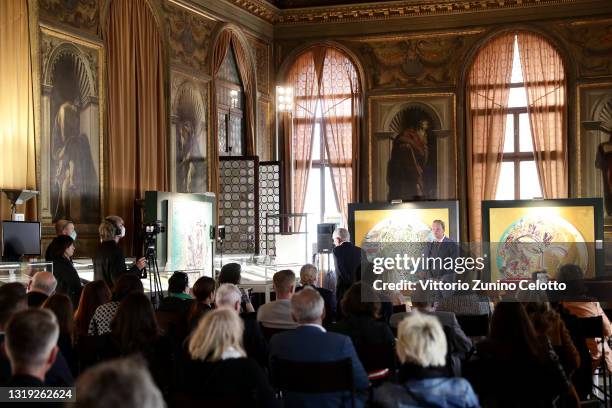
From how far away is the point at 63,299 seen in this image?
5328mm

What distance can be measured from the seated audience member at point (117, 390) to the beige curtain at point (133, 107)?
1050 centimetres

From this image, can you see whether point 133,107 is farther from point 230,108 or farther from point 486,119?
point 486,119

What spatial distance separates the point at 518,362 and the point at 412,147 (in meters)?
12.5

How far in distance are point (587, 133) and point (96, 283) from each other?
40.8ft

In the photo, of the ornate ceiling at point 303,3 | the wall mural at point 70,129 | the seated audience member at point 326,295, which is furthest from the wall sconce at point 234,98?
the seated audience member at point 326,295

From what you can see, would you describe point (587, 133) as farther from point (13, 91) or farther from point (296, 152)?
point (13, 91)

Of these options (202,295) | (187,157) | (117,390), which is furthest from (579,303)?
(187,157)

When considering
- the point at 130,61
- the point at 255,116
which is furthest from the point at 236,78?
the point at 130,61

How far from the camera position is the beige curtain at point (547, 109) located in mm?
16609

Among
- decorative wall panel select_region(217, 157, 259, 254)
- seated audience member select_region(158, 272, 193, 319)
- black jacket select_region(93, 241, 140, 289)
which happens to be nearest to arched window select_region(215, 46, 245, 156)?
decorative wall panel select_region(217, 157, 259, 254)

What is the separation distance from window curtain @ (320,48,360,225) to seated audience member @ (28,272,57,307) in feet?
37.8

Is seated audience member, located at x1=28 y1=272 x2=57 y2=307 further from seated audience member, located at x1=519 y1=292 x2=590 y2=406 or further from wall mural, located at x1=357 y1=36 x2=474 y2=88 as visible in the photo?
wall mural, located at x1=357 y1=36 x2=474 y2=88

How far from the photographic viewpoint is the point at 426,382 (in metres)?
3.98

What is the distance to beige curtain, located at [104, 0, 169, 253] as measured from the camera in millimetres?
12516
